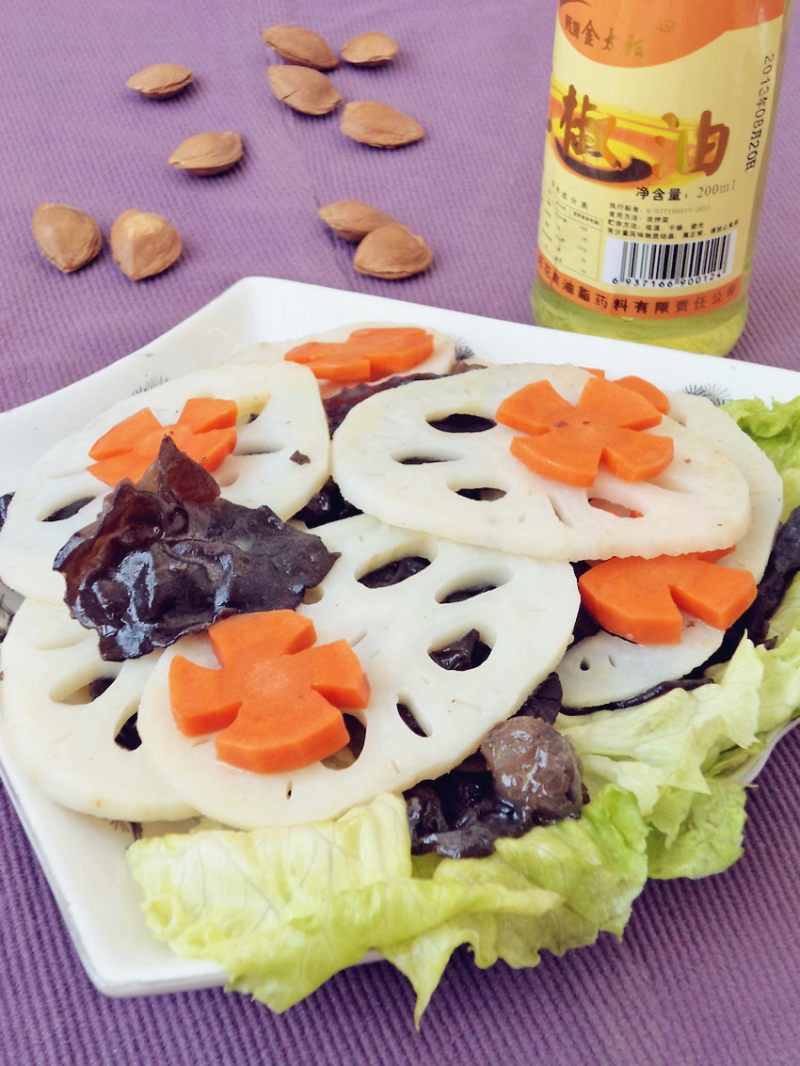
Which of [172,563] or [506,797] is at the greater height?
[172,563]

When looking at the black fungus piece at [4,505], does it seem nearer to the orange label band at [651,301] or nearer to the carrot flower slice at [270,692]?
the carrot flower slice at [270,692]

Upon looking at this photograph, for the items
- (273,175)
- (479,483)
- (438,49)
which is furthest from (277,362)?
(438,49)

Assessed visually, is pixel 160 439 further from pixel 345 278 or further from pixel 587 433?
pixel 345 278

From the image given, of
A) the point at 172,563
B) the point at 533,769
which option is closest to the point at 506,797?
the point at 533,769

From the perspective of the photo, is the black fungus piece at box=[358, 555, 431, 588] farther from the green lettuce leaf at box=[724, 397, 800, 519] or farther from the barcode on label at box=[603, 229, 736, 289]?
the barcode on label at box=[603, 229, 736, 289]

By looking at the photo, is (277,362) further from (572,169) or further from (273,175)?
(273,175)

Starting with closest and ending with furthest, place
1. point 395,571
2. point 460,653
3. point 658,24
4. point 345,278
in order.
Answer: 1. point 460,653
2. point 395,571
3. point 658,24
4. point 345,278
